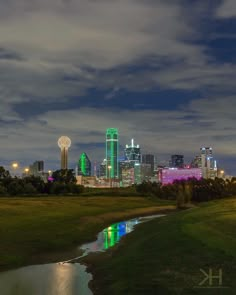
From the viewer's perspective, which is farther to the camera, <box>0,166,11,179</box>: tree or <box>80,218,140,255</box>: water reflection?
<box>0,166,11,179</box>: tree

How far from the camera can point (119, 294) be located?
25203 mm

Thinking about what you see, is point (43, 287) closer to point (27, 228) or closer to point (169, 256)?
point (169, 256)

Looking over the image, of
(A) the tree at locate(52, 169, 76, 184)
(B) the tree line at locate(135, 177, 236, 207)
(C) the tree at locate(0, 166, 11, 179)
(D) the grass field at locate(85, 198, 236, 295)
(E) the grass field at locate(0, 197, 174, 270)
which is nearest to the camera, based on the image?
(D) the grass field at locate(85, 198, 236, 295)

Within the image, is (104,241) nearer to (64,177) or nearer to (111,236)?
(111,236)

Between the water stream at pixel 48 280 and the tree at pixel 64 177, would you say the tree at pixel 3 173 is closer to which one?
the tree at pixel 64 177

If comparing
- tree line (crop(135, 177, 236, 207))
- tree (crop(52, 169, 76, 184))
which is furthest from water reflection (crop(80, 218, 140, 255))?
tree (crop(52, 169, 76, 184))

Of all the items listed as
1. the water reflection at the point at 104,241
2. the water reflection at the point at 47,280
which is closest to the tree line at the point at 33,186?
the water reflection at the point at 104,241

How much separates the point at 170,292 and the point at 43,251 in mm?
21451

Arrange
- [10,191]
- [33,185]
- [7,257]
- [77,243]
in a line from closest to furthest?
1. [7,257]
2. [77,243]
3. [10,191]
4. [33,185]

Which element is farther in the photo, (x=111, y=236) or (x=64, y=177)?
(x=64, y=177)

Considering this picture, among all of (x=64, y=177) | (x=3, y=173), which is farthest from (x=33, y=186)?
(x=64, y=177)

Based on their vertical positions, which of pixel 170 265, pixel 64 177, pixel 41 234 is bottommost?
pixel 170 265

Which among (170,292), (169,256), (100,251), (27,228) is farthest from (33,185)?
(170,292)

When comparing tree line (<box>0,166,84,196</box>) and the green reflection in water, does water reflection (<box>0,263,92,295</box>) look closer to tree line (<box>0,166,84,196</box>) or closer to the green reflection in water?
the green reflection in water
